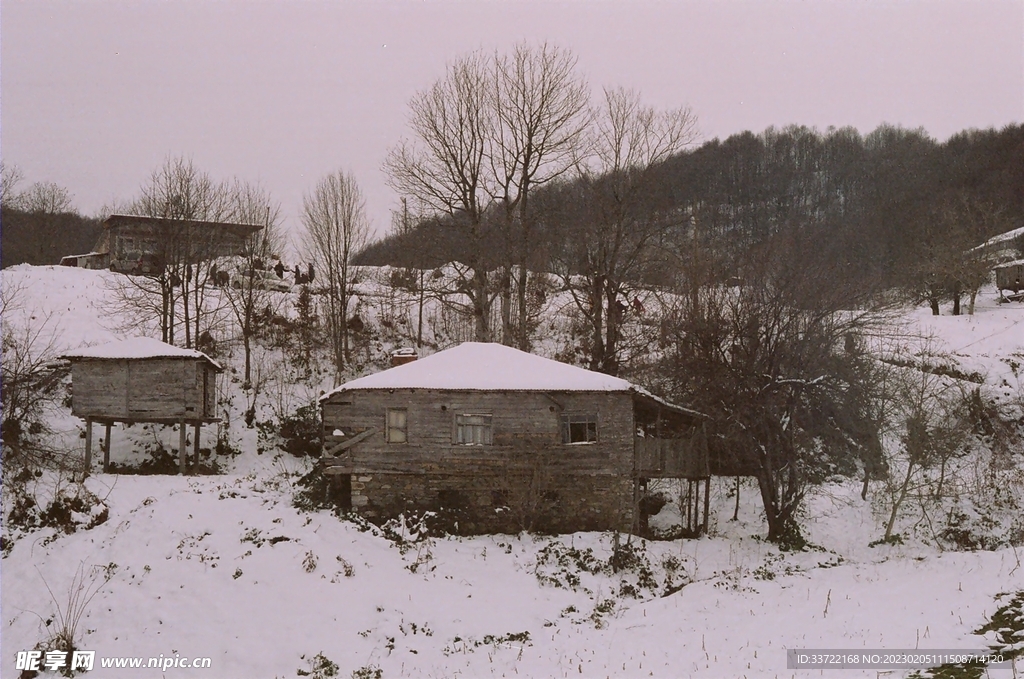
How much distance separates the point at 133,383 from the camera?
24516 millimetres

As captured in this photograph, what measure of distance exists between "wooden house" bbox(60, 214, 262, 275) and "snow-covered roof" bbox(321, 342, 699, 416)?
14.7 meters

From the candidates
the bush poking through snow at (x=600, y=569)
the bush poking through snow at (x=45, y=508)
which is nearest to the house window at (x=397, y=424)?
the bush poking through snow at (x=600, y=569)

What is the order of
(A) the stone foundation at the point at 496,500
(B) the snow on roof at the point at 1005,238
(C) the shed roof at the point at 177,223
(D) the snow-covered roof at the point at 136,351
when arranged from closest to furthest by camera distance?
(A) the stone foundation at the point at 496,500
(D) the snow-covered roof at the point at 136,351
(C) the shed roof at the point at 177,223
(B) the snow on roof at the point at 1005,238

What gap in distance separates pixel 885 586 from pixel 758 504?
11806mm

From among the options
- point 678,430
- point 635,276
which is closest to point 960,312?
point 635,276

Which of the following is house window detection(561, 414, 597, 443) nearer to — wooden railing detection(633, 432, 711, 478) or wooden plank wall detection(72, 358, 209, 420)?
wooden railing detection(633, 432, 711, 478)

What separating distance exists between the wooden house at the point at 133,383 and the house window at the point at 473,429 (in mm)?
10400

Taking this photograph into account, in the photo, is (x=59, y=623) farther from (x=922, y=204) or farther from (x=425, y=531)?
(x=922, y=204)

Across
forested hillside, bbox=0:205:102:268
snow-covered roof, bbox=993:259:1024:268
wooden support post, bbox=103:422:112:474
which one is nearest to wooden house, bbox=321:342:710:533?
wooden support post, bbox=103:422:112:474

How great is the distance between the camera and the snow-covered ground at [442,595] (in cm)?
1302

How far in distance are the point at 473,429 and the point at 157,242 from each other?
1979cm

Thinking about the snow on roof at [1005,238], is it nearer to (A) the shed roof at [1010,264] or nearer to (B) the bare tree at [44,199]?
(A) the shed roof at [1010,264]

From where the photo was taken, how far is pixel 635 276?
3200 cm
